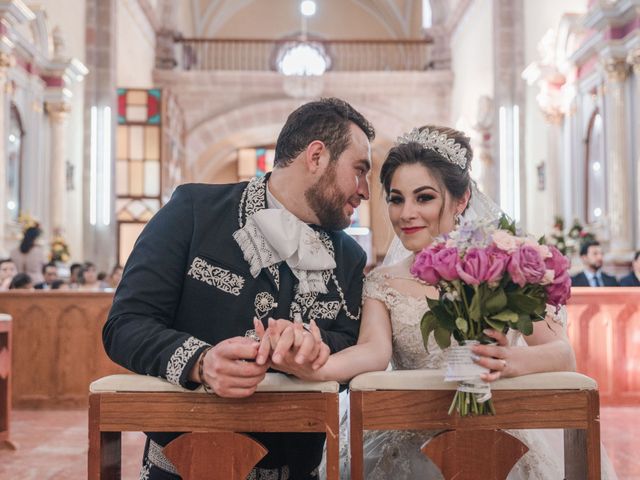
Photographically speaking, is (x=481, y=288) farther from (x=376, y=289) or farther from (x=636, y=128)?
(x=636, y=128)

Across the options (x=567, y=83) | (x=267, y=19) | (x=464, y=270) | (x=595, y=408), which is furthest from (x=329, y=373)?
(x=267, y=19)

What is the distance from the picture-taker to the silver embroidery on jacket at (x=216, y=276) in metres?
2.22

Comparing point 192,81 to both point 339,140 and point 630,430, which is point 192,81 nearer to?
point 630,430

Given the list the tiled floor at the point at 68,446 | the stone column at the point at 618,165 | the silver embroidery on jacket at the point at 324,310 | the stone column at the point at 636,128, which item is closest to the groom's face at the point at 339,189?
the silver embroidery on jacket at the point at 324,310

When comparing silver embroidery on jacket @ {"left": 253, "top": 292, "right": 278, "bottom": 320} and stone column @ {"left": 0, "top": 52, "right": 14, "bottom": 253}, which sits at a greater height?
stone column @ {"left": 0, "top": 52, "right": 14, "bottom": 253}

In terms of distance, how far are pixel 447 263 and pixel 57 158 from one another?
11.5m

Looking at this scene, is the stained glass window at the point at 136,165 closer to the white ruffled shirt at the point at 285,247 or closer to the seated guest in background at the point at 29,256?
the seated guest in background at the point at 29,256

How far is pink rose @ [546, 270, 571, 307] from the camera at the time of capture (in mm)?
1853

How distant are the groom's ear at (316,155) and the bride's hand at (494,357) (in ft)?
2.47

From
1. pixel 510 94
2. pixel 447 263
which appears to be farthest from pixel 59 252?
pixel 447 263

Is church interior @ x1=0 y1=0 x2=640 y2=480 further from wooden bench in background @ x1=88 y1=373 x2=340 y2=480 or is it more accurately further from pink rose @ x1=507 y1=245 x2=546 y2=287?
wooden bench in background @ x1=88 y1=373 x2=340 y2=480

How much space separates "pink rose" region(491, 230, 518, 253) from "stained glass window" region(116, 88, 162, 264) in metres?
13.6

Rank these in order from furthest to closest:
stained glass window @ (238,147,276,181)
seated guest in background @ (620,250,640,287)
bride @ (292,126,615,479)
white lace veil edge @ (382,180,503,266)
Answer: stained glass window @ (238,147,276,181) < seated guest in background @ (620,250,640,287) < white lace veil edge @ (382,180,503,266) < bride @ (292,126,615,479)

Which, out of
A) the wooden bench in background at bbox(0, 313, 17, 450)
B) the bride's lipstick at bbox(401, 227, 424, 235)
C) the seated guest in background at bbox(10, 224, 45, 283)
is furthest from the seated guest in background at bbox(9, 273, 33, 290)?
the bride's lipstick at bbox(401, 227, 424, 235)
